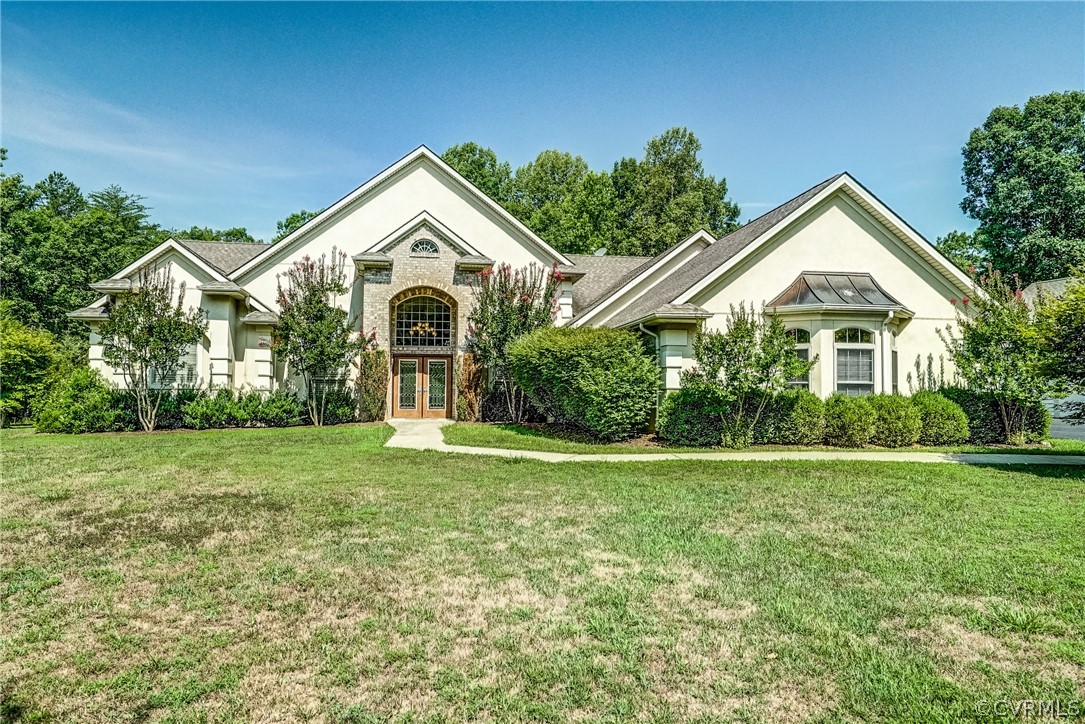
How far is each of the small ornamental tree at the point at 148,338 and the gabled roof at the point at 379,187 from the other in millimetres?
2512

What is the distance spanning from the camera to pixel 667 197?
45.1 metres

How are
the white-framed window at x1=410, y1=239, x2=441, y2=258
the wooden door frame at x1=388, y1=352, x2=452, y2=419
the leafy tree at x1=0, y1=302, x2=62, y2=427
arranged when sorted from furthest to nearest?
the wooden door frame at x1=388, y1=352, x2=452, y2=419, the white-framed window at x1=410, y1=239, x2=441, y2=258, the leafy tree at x1=0, y1=302, x2=62, y2=427

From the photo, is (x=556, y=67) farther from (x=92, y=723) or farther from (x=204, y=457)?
(x=92, y=723)

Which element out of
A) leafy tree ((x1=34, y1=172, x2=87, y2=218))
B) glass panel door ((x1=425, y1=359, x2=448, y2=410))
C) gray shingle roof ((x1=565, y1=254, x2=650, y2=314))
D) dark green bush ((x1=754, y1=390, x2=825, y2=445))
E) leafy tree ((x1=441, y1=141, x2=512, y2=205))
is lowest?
dark green bush ((x1=754, y1=390, x2=825, y2=445))

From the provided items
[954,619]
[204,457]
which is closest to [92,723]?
[954,619]

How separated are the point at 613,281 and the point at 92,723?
74.5 feet

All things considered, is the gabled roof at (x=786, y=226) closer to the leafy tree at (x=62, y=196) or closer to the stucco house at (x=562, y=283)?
the stucco house at (x=562, y=283)

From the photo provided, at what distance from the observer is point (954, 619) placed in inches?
164

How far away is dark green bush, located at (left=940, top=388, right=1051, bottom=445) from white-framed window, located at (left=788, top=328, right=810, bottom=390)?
12.1 feet

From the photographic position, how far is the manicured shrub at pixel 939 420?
14461 millimetres

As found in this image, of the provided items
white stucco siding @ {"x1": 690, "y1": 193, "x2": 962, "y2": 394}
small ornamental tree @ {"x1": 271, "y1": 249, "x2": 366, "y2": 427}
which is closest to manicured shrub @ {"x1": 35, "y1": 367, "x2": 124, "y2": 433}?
small ornamental tree @ {"x1": 271, "y1": 249, "x2": 366, "y2": 427}

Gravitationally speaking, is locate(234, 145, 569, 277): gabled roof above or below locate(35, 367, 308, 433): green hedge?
above

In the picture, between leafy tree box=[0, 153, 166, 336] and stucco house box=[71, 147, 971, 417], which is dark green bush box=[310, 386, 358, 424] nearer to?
stucco house box=[71, 147, 971, 417]

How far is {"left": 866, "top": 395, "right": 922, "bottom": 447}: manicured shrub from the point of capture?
14.1 metres
